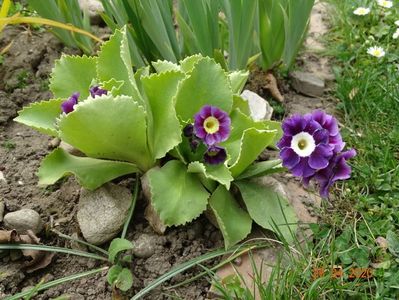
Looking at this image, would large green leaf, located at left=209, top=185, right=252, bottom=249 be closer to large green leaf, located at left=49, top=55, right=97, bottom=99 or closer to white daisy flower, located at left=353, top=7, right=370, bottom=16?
large green leaf, located at left=49, top=55, right=97, bottom=99

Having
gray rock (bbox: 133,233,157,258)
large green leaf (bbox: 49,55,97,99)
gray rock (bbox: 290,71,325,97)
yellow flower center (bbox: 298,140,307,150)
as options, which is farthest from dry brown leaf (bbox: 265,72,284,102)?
gray rock (bbox: 133,233,157,258)

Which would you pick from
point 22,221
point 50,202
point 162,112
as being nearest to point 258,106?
point 162,112

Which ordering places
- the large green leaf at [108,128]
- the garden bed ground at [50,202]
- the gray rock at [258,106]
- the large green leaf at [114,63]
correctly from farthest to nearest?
1. the gray rock at [258,106]
2. the large green leaf at [114,63]
3. the garden bed ground at [50,202]
4. the large green leaf at [108,128]

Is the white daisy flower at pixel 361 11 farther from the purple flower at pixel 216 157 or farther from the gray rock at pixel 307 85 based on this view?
the purple flower at pixel 216 157

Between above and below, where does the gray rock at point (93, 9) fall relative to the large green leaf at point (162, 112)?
below

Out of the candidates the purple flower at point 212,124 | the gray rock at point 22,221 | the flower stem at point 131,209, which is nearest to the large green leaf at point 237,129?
the purple flower at point 212,124

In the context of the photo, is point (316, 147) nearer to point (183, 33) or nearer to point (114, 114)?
point (114, 114)

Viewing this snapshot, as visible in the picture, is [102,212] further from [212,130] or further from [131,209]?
[212,130]
